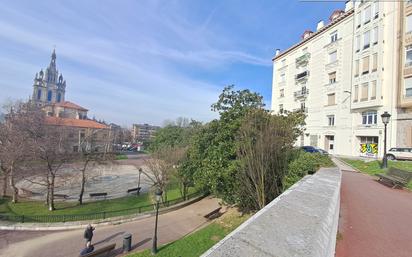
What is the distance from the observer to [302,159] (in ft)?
33.1

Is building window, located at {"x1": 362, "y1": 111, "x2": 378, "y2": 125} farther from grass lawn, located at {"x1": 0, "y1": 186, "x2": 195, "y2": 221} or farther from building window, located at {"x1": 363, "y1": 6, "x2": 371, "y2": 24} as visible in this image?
grass lawn, located at {"x1": 0, "y1": 186, "x2": 195, "y2": 221}

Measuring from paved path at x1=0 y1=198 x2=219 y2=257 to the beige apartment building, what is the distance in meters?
20.6

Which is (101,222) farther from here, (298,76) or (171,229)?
(298,76)

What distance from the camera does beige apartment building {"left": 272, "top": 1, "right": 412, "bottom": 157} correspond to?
2400cm

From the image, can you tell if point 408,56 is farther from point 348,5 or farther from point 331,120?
point 348,5

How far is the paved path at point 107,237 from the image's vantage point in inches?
474

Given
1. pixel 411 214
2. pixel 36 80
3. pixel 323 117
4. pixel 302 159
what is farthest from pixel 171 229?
pixel 36 80

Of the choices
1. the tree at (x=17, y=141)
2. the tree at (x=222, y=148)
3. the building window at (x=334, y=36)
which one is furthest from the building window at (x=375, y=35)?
the tree at (x=17, y=141)

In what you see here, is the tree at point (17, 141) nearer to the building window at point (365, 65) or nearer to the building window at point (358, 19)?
the building window at point (365, 65)

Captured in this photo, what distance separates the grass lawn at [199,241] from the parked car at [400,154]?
17.3 m

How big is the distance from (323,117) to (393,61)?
412 inches

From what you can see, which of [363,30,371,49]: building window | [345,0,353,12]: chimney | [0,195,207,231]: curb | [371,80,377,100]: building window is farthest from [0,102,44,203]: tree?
[345,0,353,12]: chimney

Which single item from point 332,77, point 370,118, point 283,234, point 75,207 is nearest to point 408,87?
point 370,118

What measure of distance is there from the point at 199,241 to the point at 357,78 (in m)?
26.7
